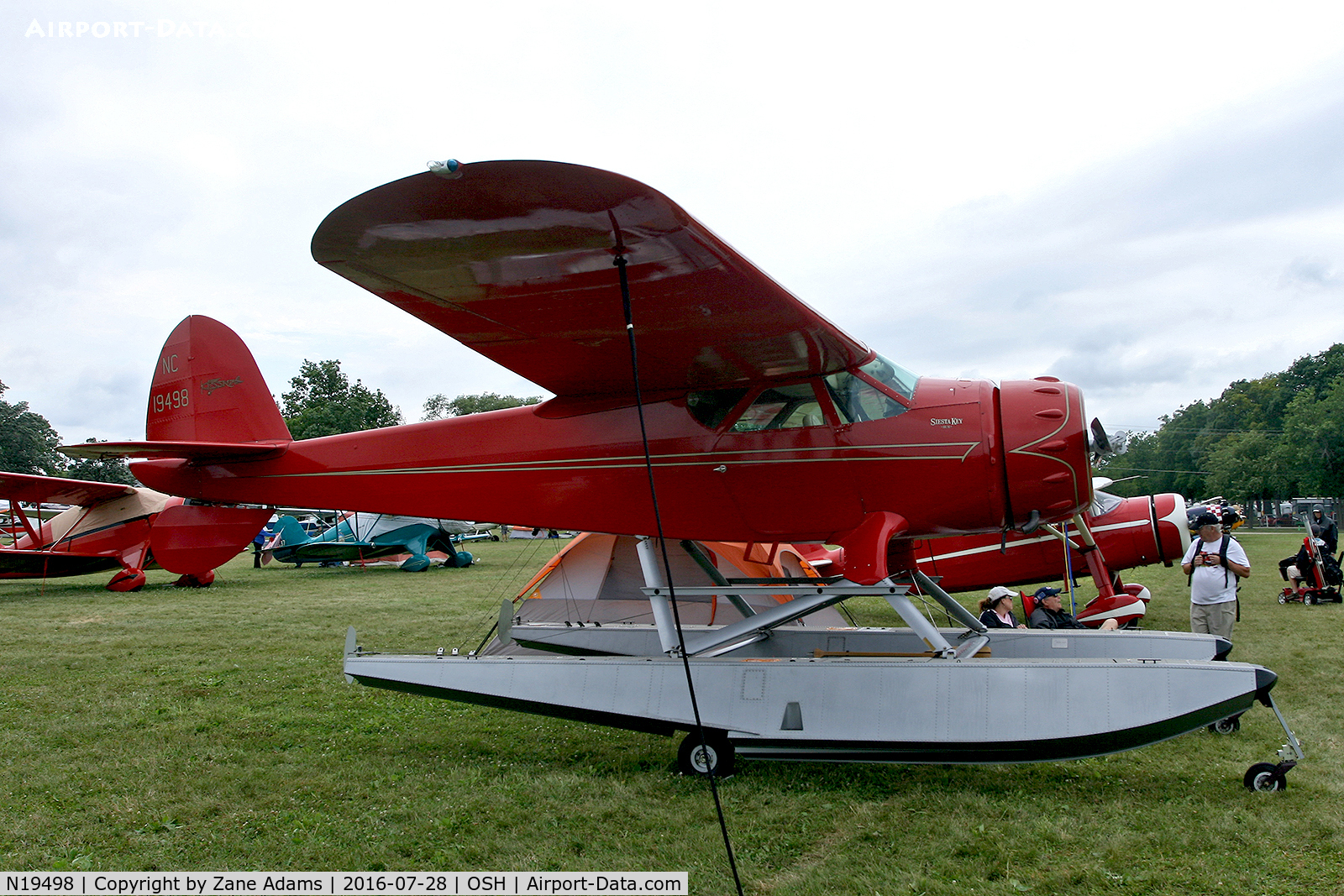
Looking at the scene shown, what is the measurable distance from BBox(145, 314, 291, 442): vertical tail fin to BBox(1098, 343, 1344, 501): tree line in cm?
3916

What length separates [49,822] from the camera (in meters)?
4.15

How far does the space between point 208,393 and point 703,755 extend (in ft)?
18.8

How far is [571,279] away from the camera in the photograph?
164 inches

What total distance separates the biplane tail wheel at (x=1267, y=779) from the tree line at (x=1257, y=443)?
123ft

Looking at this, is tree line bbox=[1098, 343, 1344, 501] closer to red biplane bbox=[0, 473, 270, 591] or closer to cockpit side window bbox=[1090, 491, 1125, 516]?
cockpit side window bbox=[1090, 491, 1125, 516]

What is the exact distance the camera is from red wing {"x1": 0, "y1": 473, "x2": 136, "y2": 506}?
50.2ft

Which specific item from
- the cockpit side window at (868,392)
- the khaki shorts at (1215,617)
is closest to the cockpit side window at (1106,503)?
the khaki shorts at (1215,617)

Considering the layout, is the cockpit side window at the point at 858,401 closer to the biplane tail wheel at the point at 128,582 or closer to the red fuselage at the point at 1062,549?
the red fuselage at the point at 1062,549

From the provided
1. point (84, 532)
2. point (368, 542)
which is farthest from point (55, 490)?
point (368, 542)

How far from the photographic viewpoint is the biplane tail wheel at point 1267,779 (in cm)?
433

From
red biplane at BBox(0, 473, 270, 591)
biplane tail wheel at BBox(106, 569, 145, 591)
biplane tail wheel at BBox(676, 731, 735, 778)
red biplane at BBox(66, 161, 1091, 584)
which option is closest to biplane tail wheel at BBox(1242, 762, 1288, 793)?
red biplane at BBox(66, 161, 1091, 584)

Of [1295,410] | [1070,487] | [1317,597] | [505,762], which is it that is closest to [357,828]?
[505,762]

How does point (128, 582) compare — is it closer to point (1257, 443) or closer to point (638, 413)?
point (638, 413)

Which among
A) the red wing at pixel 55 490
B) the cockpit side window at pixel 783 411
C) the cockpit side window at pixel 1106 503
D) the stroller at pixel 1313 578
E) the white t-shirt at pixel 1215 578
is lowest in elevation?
the stroller at pixel 1313 578
